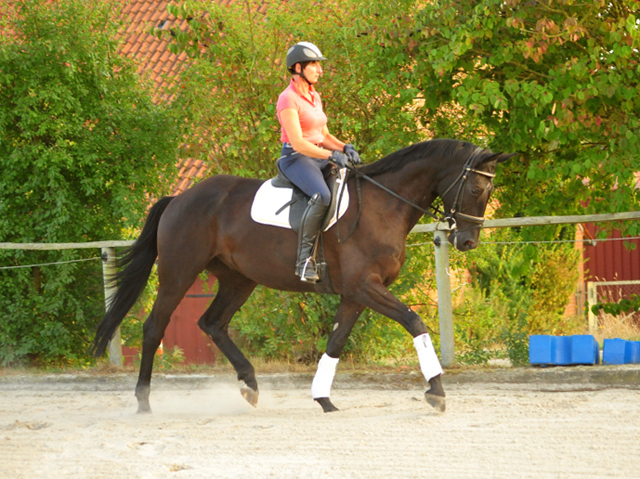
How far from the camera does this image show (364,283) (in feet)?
16.7

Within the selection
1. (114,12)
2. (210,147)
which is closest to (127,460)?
(210,147)

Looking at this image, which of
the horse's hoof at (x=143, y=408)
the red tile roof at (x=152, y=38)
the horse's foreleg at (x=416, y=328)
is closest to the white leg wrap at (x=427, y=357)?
the horse's foreleg at (x=416, y=328)

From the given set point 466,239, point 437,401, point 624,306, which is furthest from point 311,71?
point 624,306

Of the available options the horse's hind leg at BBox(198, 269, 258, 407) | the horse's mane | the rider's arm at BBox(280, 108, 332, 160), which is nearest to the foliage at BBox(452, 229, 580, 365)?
the horse's hind leg at BBox(198, 269, 258, 407)

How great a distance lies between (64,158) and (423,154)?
4.44 meters

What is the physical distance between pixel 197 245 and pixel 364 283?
5.06 feet

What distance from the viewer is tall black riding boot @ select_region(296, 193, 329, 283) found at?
5.17 meters

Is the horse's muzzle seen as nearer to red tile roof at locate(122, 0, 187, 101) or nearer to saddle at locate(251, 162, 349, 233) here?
saddle at locate(251, 162, 349, 233)

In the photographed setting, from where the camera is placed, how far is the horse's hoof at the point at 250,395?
5760mm

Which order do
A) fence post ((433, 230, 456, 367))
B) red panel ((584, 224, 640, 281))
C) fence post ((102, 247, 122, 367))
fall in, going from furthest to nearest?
red panel ((584, 224, 640, 281)) < fence post ((102, 247, 122, 367)) < fence post ((433, 230, 456, 367))

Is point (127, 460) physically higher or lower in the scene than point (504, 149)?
lower

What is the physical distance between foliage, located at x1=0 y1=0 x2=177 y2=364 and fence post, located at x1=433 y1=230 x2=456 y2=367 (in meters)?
3.48

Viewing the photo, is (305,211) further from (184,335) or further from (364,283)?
(184,335)

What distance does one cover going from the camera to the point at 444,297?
6762mm
